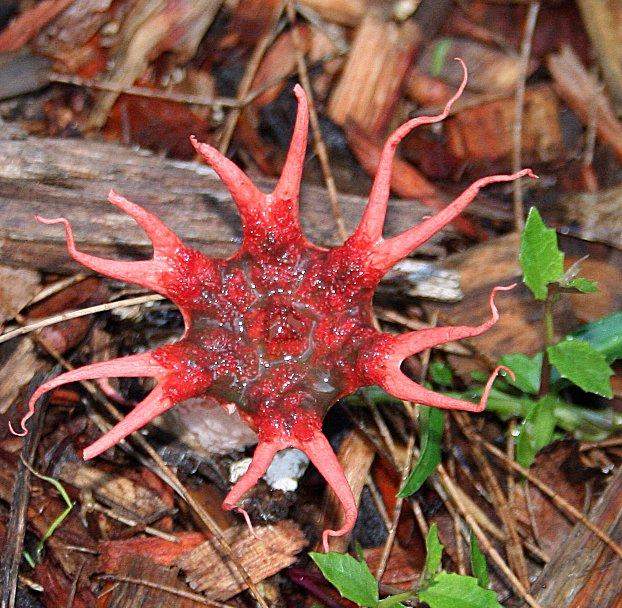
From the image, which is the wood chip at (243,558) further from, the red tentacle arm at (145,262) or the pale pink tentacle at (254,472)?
the red tentacle arm at (145,262)

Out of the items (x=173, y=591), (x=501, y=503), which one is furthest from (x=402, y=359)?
(x=173, y=591)

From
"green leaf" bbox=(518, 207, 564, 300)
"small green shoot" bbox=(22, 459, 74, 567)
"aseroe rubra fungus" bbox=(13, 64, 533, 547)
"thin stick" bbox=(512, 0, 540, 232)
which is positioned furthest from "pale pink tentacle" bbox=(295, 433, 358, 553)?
"thin stick" bbox=(512, 0, 540, 232)

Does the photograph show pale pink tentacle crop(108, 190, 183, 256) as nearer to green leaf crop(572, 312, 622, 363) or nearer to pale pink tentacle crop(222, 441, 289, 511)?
pale pink tentacle crop(222, 441, 289, 511)

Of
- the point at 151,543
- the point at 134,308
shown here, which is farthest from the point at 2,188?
the point at 151,543

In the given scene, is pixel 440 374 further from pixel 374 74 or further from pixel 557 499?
pixel 374 74

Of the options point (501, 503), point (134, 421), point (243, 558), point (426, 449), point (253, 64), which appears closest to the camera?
point (134, 421)

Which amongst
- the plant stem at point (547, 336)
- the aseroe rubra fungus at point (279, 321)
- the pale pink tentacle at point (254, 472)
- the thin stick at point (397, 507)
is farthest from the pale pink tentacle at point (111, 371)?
the plant stem at point (547, 336)
